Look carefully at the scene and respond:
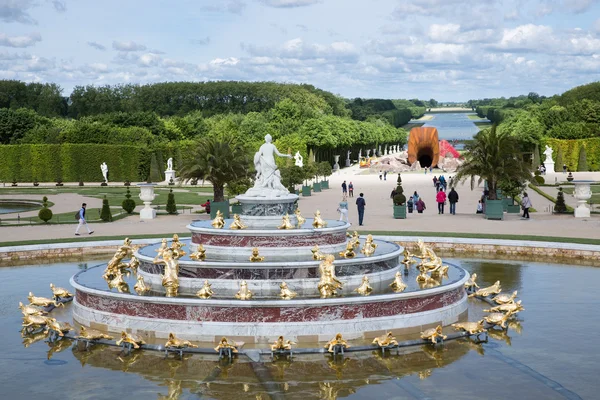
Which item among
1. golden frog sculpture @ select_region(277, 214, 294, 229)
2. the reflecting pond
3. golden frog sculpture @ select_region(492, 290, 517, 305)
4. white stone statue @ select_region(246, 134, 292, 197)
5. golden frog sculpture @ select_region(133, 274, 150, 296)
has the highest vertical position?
white stone statue @ select_region(246, 134, 292, 197)

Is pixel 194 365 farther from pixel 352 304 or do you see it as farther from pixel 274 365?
pixel 352 304

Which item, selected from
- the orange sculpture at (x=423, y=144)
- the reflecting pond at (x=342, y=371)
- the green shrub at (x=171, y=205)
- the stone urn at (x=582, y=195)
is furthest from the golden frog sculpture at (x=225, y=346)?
the orange sculpture at (x=423, y=144)

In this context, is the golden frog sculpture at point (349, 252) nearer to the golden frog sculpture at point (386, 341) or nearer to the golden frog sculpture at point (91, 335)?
the golden frog sculpture at point (386, 341)

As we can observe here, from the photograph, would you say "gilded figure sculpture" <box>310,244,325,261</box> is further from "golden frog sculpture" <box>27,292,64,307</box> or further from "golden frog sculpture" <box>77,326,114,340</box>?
"golden frog sculpture" <box>27,292,64,307</box>

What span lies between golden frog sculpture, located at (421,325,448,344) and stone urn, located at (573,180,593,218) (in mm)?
24761

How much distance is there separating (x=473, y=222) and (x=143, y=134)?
6249 centimetres

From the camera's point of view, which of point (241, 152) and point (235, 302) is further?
point (241, 152)

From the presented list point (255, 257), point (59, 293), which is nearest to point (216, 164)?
point (59, 293)

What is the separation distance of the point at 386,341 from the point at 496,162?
82.8 ft

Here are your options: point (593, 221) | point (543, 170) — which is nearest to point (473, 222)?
point (593, 221)

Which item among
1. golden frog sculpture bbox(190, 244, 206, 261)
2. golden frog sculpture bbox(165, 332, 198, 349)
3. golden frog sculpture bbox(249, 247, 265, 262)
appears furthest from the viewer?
golden frog sculpture bbox(190, 244, 206, 261)

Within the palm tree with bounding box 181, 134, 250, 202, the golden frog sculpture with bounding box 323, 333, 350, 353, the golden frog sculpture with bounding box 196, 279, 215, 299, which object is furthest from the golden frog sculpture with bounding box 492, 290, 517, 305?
the palm tree with bounding box 181, 134, 250, 202

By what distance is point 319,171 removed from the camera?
74438 mm

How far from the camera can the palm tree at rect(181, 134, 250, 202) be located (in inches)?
1649
